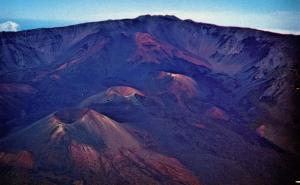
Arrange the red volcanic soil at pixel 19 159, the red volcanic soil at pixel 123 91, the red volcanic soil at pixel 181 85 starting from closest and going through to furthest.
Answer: the red volcanic soil at pixel 19 159 < the red volcanic soil at pixel 123 91 < the red volcanic soil at pixel 181 85

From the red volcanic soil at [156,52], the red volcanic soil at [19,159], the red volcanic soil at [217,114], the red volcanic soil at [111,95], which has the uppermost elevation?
the red volcanic soil at [156,52]

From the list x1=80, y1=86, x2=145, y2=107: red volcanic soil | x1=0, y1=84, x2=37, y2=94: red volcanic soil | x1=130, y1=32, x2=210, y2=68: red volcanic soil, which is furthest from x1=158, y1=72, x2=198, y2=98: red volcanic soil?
x1=0, y1=84, x2=37, y2=94: red volcanic soil

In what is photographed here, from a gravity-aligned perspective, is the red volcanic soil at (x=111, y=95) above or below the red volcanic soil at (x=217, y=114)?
above

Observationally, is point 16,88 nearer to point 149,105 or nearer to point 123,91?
point 123,91

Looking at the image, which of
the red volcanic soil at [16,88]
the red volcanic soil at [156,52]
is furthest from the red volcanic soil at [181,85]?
the red volcanic soil at [16,88]

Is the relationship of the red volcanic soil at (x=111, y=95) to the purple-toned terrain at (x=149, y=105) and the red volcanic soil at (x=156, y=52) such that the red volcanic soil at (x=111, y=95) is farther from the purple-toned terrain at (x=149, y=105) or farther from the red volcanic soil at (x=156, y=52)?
the red volcanic soil at (x=156, y=52)

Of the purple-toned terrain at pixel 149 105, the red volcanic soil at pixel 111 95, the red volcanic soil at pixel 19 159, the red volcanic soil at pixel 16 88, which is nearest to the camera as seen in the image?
the red volcanic soil at pixel 19 159

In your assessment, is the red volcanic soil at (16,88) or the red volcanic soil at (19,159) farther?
the red volcanic soil at (16,88)
